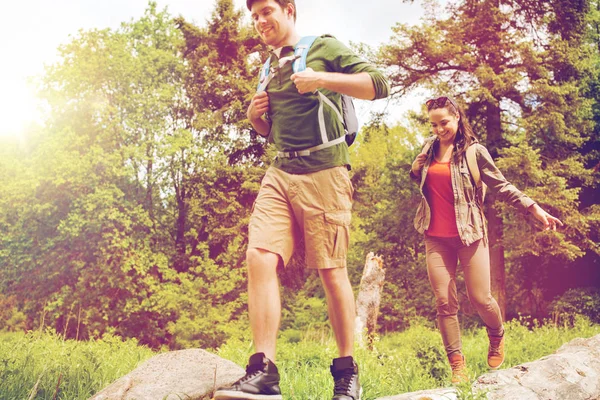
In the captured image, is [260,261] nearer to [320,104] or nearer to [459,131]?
[320,104]

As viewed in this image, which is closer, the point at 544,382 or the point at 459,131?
the point at 544,382

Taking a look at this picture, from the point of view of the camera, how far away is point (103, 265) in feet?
66.7

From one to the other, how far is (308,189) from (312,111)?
1.23ft

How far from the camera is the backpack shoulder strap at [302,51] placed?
8.86ft

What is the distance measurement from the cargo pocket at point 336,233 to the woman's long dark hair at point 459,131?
1.79 metres

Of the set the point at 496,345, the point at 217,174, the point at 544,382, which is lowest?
the point at 544,382

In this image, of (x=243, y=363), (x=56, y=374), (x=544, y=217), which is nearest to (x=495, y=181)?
(x=544, y=217)

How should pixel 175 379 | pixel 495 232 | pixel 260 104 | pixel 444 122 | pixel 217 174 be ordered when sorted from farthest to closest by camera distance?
pixel 217 174 < pixel 495 232 < pixel 444 122 < pixel 175 379 < pixel 260 104

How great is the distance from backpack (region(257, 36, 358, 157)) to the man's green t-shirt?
0.8 inches

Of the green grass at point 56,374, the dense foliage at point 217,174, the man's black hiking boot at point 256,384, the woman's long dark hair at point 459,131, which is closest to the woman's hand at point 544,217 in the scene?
the woman's long dark hair at point 459,131

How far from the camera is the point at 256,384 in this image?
2.40 metres

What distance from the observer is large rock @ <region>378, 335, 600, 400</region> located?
3.25 m

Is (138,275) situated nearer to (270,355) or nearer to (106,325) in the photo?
(106,325)

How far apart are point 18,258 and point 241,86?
10669mm
